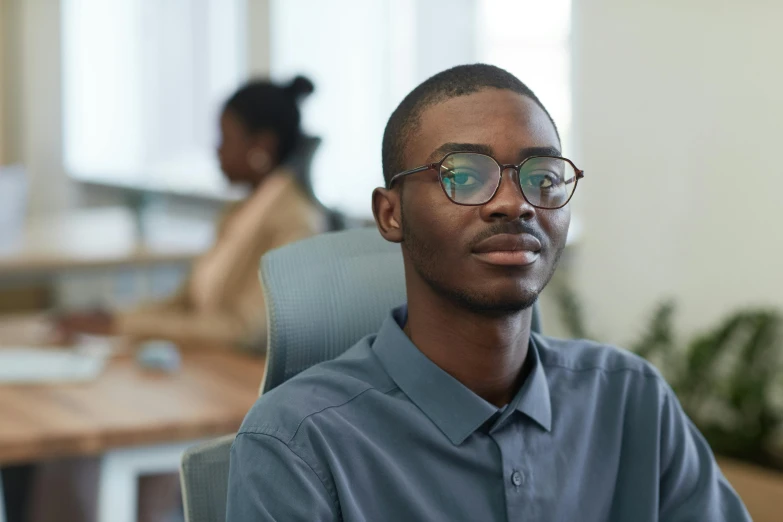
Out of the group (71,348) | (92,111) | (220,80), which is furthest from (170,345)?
(92,111)

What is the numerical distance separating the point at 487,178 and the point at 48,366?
1552 millimetres

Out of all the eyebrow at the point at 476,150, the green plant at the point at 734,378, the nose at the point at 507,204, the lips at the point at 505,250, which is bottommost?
the green plant at the point at 734,378

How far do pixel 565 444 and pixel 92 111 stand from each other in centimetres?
622

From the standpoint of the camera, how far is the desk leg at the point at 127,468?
6.25ft

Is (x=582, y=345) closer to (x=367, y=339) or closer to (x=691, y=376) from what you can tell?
(x=367, y=339)

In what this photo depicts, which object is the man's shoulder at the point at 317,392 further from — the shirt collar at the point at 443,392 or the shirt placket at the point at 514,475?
the shirt placket at the point at 514,475

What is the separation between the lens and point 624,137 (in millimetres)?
3199

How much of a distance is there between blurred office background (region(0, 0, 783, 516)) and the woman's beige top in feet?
0.49

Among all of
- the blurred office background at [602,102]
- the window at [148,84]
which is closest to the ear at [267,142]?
the blurred office background at [602,102]

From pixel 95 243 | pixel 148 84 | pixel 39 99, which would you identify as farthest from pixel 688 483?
pixel 39 99

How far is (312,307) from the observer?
1.25 meters

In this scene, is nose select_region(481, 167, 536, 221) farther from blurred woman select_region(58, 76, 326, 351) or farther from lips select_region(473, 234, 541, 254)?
blurred woman select_region(58, 76, 326, 351)

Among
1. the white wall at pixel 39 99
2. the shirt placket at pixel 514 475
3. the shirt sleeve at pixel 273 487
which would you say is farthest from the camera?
the white wall at pixel 39 99

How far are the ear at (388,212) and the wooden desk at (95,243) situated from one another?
7.66ft
